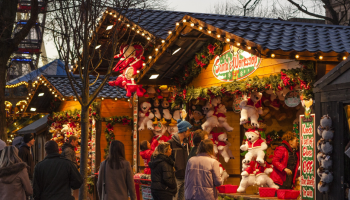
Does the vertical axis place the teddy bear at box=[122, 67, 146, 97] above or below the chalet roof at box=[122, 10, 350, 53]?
below

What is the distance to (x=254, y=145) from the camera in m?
9.14

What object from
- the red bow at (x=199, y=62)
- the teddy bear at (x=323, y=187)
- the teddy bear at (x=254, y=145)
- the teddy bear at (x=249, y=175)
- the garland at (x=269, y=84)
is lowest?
the teddy bear at (x=249, y=175)

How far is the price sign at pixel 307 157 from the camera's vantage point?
7371 millimetres

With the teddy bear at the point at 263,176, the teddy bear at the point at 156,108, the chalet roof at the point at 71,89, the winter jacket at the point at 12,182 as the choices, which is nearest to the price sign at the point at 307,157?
the teddy bear at the point at 263,176

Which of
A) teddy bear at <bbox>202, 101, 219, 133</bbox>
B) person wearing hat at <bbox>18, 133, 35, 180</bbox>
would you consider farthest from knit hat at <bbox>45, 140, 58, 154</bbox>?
teddy bear at <bbox>202, 101, 219, 133</bbox>

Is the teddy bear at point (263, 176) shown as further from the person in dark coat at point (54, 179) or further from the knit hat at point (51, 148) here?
the knit hat at point (51, 148)

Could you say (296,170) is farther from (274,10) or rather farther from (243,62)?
(274,10)

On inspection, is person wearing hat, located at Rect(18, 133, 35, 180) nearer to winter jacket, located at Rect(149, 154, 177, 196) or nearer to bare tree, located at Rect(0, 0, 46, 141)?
bare tree, located at Rect(0, 0, 46, 141)

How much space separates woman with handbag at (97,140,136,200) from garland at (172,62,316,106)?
2796 mm

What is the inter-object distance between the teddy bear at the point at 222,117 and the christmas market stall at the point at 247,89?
0.07 ft

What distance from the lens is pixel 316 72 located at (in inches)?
295

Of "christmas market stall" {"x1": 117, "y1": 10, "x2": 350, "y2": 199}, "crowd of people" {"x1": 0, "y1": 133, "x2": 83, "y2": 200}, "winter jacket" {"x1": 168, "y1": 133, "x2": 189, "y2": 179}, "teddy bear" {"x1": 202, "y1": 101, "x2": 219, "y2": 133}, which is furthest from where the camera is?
"teddy bear" {"x1": 202, "y1": 101, "x2": 219, "y2": 133}

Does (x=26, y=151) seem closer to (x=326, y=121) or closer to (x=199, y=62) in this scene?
(x=199, y=62)

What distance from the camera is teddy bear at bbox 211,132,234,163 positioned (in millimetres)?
10766
